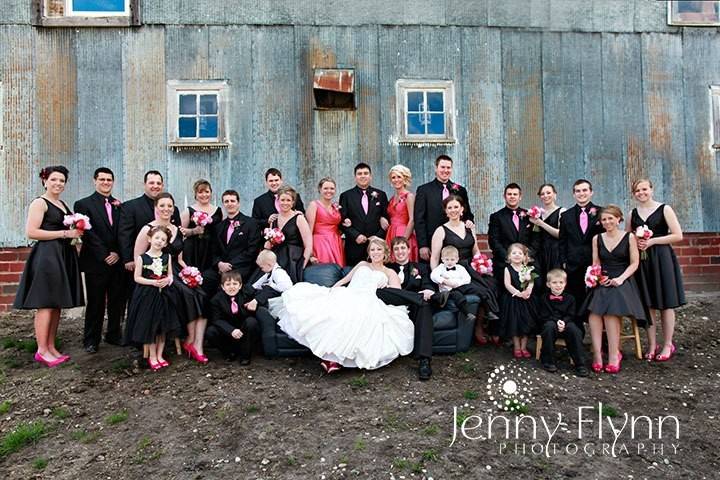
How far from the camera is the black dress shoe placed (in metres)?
4.86

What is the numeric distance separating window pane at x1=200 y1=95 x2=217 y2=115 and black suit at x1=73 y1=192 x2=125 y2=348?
8.10 ft

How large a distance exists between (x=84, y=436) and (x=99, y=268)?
76.2 inches

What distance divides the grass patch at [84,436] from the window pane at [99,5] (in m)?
6.09

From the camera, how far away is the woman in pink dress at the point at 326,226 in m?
6.14

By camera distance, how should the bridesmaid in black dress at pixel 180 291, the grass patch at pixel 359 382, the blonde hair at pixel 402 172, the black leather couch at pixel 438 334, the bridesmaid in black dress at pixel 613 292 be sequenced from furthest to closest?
the blonde hair at pixel 402 172
the black leather couch at pixel 438 334
the bridesmaid in black dress at pixel 180 291
the bridesmaid in black dress at pixel 613 292
the grass patch at pixel 359 382

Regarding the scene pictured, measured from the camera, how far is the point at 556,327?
5008 millimetres

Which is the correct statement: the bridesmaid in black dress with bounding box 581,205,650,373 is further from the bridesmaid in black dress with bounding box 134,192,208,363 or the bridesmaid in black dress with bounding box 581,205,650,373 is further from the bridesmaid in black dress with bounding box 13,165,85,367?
the bridesmaid in black dress with bounding box 13,165,85,367

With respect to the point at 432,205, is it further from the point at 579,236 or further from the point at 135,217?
the point at 135,217

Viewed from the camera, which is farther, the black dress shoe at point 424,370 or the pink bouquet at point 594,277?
the pink bouquet at point 594,277

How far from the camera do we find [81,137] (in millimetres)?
7516

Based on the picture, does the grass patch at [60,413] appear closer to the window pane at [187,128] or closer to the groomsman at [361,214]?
the groomsman at [361,214]

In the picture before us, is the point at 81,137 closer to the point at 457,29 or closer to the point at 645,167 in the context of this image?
the point at 457,29

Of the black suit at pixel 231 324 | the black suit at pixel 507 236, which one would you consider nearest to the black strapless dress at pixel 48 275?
the black suit at pixel 231 324

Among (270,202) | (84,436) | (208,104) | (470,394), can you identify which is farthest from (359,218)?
(84,436)
